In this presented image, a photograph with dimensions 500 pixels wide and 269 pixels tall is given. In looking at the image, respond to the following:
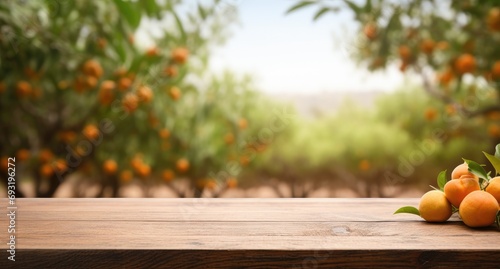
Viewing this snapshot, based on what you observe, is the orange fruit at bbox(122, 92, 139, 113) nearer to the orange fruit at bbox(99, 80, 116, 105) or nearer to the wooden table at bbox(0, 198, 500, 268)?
the orange fruit at bbox(99, 80, 116, 105)

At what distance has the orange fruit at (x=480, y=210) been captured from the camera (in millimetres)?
738

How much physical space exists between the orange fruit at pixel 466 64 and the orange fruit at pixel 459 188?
154 cm

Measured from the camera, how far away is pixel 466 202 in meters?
0.75

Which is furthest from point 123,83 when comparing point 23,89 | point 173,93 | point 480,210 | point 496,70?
point 480,210

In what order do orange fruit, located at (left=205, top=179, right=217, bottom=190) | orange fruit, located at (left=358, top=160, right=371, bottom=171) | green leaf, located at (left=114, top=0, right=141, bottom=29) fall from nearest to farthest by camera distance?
green leaf, located at (left=114, top=0, right=141, bottom=29), orange fruit, located at (left=205, top=179, right=217, bottom=190), orange fruit, located at (left=358, top=160, right=371, bottom=171)

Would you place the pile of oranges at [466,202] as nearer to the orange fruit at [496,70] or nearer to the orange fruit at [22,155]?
the orange fruit at [496,70]

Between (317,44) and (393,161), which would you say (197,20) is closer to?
(317,44)

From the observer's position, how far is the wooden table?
24.3 inches

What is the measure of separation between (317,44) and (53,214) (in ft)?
8.15

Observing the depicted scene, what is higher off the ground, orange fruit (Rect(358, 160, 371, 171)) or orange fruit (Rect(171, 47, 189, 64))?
orange fruit (Rect(171, 47, 189, 64))

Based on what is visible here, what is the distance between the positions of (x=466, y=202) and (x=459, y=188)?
39 mm

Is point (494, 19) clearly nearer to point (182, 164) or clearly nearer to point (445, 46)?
point (445, 46)

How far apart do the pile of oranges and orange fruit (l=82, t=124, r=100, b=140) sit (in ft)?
Result: 5.89

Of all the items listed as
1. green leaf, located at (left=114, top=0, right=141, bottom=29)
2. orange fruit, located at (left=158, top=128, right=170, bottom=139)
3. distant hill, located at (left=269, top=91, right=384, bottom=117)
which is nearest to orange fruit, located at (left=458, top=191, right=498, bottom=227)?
green leaf, located at (left=114, top=0, right=141, bottom=29)
